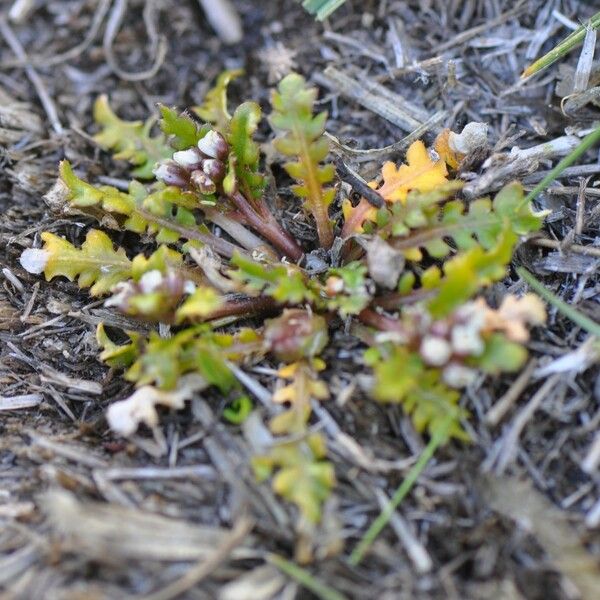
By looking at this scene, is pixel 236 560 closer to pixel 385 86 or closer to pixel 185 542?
pixel 185 542

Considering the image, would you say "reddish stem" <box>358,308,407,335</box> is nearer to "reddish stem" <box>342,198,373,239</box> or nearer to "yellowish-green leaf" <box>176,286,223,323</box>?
"reddish stem" <box>342,198,373,239</box>

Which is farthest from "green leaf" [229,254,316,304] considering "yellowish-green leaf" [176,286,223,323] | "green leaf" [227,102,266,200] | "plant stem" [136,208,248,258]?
"green leaf" [227,102,266,200]

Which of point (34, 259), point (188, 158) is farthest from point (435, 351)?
point (34, 259)

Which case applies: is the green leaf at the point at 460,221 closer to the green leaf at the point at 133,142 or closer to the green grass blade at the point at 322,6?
the green grass blade at the point at 322,6

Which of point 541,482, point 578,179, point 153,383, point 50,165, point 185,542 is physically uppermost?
point 50,165

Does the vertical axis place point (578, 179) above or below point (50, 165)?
below

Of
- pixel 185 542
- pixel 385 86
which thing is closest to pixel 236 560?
pixel 185 542

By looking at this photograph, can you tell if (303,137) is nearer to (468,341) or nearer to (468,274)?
(468,274)
